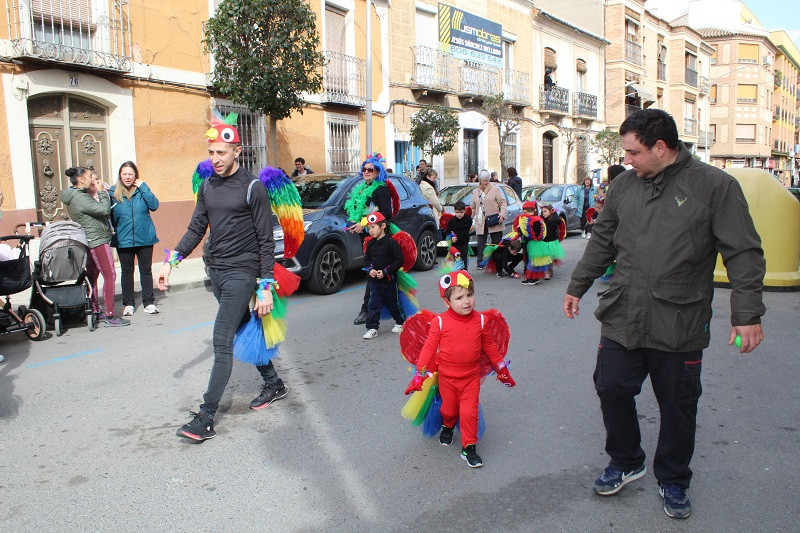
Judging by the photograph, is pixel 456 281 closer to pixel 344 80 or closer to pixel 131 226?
pixel 131 226

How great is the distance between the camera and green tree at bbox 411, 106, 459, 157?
65.7 ft

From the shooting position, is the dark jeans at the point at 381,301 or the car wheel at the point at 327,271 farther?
the car wheel at the point at 327,271

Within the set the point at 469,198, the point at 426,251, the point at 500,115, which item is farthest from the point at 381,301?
the point at 500,115

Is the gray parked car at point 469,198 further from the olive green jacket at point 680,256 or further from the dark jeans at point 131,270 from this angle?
the olive green jacket at point 680,256

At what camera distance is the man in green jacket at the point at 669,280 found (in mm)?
3143

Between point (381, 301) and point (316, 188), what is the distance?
3.91 meters

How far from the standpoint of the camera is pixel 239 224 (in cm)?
443

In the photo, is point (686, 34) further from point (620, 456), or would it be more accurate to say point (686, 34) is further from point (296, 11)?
point (620, 456)

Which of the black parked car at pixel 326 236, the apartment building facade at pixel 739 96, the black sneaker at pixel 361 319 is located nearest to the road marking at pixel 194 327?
the black parked car at pixel 326 236

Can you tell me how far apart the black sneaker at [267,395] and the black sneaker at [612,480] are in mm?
2423

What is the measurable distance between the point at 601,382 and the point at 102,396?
150 inches

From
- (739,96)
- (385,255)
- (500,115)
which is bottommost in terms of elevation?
(385,255)

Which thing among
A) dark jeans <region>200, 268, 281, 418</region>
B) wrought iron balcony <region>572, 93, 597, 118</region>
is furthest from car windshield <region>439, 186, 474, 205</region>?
wrought iron balcony <region>572, 93, 597, 118</region>

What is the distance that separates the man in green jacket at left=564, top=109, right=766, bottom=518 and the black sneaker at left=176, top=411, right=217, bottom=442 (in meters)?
2.42
